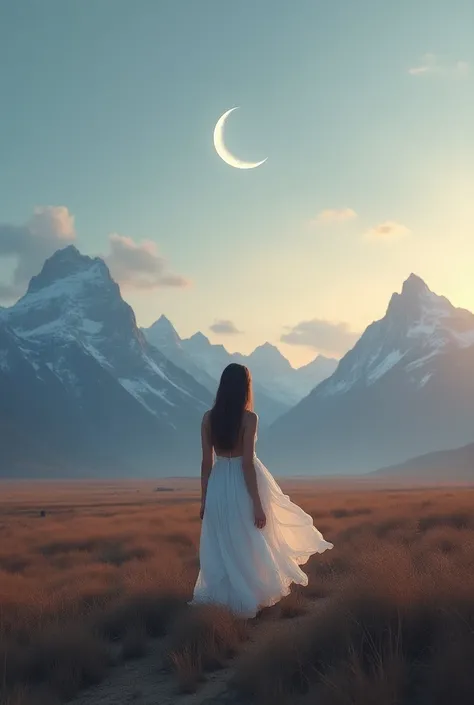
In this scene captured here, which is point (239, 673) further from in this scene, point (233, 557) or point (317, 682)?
point (233, 557)

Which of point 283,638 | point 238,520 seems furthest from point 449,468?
point 283,638

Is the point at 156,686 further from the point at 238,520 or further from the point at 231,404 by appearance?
the point at 231,404

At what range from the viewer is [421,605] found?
6.21 meters

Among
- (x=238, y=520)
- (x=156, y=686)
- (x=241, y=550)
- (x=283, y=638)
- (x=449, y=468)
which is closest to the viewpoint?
(x=283, y=638)

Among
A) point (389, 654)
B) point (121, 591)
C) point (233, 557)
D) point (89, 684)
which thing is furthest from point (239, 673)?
point (121, 591)

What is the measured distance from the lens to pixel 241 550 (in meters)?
8.16

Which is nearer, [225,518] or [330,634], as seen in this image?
[330,634]

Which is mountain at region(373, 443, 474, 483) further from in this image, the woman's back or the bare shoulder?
the bare shoulder

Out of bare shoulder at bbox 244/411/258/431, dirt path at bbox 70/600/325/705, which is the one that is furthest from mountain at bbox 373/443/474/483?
dirt path at bbox 70/600/325/705

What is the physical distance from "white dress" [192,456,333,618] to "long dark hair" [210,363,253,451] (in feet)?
1.25

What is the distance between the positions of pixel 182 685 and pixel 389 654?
70.0 inches

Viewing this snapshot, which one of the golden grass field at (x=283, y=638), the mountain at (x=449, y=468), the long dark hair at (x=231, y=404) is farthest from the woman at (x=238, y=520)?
the mountain at (x=449, y=468)

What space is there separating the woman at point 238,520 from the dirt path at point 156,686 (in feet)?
1.76

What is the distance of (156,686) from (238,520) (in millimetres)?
2128
